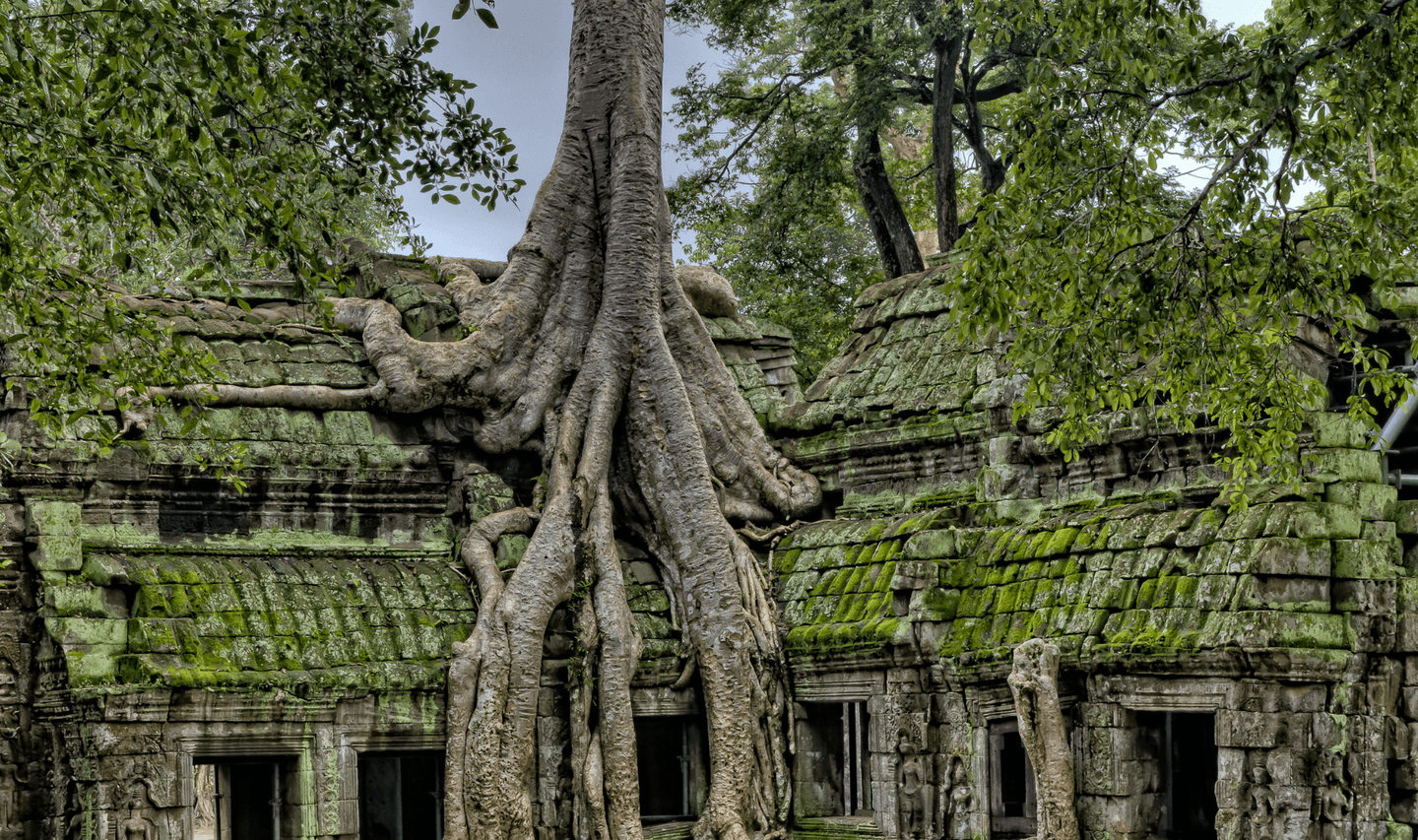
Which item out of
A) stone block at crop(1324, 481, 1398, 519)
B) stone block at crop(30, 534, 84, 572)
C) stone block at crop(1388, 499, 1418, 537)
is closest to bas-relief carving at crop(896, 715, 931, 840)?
stone block at crop(1324, 481, 1398, 519)

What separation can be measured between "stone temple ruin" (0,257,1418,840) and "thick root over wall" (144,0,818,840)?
25 cm

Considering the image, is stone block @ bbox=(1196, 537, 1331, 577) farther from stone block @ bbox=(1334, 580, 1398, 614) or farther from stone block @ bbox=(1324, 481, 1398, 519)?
stone block @ bbox=(1324, 481, 1398, 519)

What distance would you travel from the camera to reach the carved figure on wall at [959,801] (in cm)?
1172

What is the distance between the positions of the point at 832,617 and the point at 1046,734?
2.50 m

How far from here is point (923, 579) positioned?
12.2m

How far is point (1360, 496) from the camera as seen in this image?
400 inches

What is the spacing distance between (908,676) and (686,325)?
3.79 meters

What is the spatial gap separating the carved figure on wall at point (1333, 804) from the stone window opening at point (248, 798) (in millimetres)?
6801

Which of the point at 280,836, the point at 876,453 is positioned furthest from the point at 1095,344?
the point at 280,836

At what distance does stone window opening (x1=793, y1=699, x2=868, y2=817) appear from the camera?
12.8 meters

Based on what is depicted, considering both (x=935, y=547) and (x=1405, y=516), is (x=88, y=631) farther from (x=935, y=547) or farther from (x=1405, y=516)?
(x=1405, y=516)

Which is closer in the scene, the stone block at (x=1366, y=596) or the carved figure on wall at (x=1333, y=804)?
the carved figure on wall at (x=1333, y=804)

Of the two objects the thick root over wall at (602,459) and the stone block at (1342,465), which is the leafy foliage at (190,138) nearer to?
the thick root over wall at (602,459)

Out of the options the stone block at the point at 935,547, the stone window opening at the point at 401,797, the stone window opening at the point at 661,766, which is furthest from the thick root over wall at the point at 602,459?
the stone block at the point at 935,547
